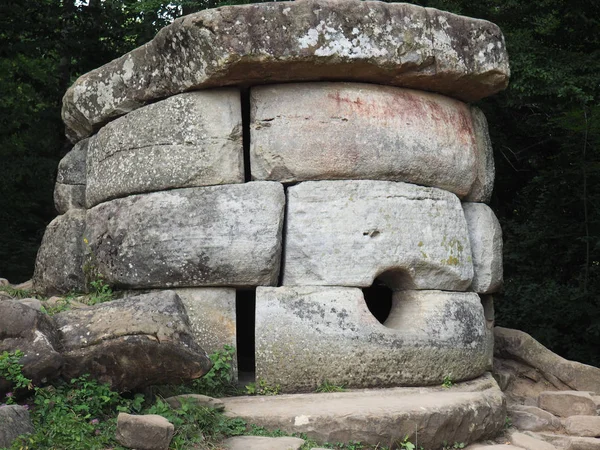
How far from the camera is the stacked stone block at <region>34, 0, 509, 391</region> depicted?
17.3 feet

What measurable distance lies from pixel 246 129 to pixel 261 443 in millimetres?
2703

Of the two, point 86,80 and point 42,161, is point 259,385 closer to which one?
point 86,80

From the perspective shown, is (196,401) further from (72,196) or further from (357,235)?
(72,196)

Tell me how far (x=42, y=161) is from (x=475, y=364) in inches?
266

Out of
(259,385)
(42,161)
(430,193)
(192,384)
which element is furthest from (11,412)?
(42,161)

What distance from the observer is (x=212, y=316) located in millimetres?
5387

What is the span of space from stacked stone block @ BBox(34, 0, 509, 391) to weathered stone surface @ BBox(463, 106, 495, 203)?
0.47 meters

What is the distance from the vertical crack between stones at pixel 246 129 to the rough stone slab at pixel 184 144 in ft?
0.47

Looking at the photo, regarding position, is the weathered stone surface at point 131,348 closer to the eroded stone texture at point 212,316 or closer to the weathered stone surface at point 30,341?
the weathered stone surface at point 30,341

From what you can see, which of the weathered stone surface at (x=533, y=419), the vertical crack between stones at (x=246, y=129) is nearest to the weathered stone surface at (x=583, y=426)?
the weathered stone surface at (x=533, y=419)

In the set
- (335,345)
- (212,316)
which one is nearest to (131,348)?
(212,316)

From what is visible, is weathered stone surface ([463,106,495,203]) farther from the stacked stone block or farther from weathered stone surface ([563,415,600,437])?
weathered stone surface ([563,415,600,437])

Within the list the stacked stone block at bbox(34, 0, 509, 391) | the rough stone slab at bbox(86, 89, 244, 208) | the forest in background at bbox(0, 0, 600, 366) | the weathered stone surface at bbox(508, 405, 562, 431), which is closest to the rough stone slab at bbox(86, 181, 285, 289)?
the stacked stone block at bbox(34, 0, 509, 391)

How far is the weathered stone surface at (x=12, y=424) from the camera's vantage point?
3.73 metres
